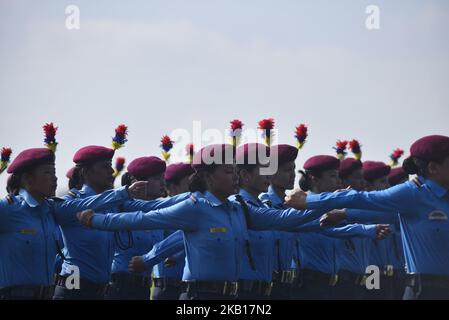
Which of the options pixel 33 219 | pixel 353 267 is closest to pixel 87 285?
pixel 33 219

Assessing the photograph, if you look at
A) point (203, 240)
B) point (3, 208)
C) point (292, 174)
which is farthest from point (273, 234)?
point (3, 208)

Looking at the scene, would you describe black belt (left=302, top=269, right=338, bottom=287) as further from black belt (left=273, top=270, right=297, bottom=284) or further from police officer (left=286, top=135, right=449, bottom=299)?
police officer (left=286, top=135, right=449, bottom=299)

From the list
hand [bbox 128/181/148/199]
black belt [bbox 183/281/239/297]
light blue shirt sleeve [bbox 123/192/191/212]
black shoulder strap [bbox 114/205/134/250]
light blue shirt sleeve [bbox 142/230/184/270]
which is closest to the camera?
black belt [bbox 183/281/239/297]

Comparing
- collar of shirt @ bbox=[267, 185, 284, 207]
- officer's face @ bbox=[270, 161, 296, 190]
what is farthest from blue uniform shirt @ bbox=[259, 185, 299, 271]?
officer's face @ bbox=[270, 161, 296, 190]

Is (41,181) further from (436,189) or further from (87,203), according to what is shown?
(436,189)

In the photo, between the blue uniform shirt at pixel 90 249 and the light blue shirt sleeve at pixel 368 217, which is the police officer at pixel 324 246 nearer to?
the light blue shirt sleeve at pixel 368 217

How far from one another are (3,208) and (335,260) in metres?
6.19

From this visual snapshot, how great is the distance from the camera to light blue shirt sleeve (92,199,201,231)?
40.9 feet

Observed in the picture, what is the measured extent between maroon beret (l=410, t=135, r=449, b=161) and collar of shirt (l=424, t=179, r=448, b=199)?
0.26 meters

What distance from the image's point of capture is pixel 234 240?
1293 cm

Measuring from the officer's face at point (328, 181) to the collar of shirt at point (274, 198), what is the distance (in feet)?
6.68

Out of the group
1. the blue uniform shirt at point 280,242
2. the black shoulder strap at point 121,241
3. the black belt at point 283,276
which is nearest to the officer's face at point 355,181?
the blue uniform shirt at point 280,242

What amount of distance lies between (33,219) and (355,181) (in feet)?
25.6
